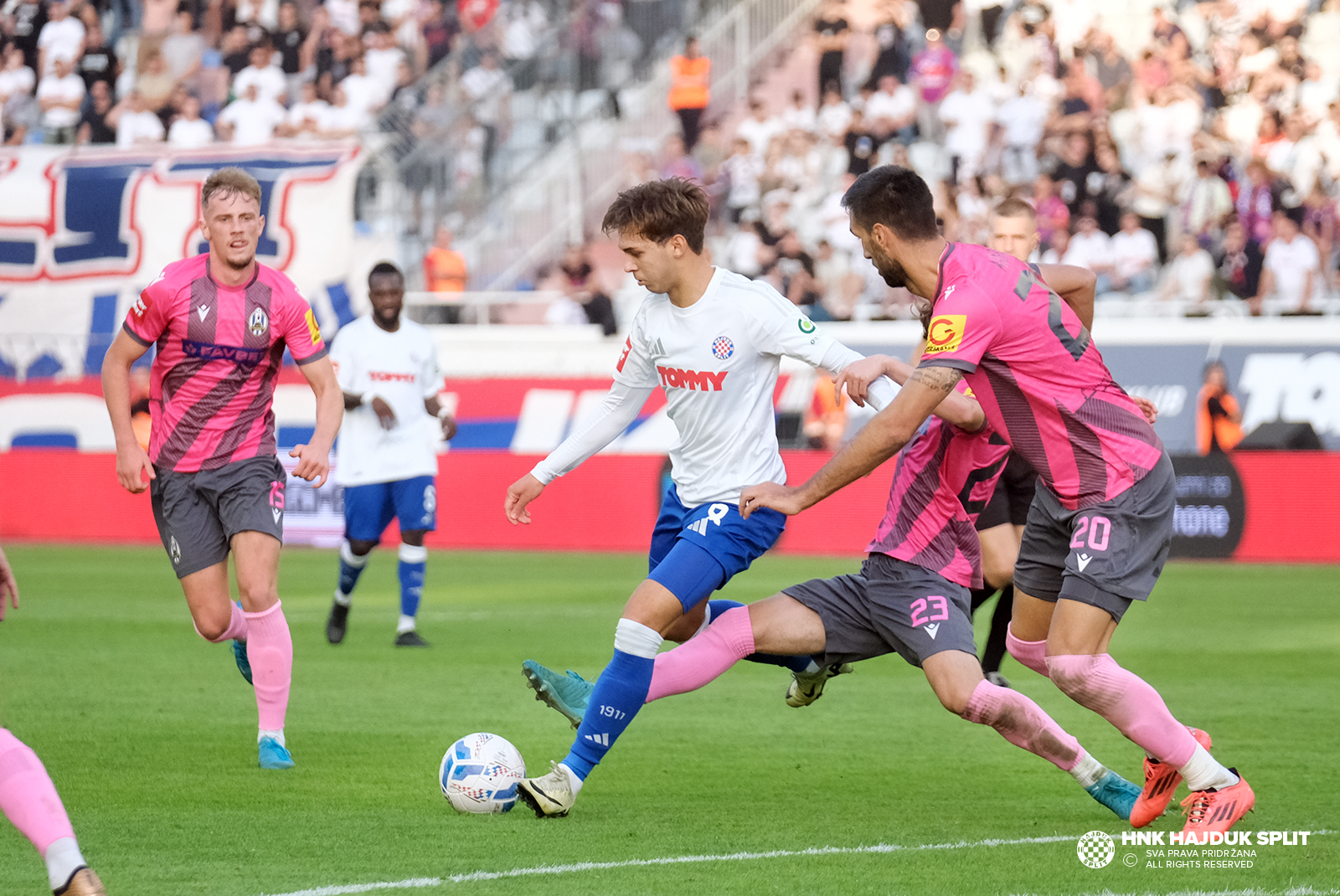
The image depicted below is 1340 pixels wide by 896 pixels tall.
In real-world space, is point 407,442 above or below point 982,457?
below

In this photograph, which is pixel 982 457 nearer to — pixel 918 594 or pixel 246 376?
pixel 918 594

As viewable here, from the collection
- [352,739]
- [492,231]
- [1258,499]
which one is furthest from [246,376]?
[492,231]

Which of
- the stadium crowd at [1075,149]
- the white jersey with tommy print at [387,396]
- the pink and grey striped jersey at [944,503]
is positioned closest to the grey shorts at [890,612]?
the pink and grey striped jersey at [944,503]

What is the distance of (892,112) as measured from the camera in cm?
2159

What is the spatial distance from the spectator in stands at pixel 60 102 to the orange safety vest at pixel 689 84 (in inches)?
349

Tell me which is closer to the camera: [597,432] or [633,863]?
[633,863]

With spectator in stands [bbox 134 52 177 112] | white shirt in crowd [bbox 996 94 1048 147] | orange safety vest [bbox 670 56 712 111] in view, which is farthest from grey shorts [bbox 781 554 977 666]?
spectator in stands [bbox 134 52 177 112]

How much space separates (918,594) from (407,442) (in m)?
6.03

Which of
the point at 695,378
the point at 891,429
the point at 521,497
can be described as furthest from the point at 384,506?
the point at 891,429

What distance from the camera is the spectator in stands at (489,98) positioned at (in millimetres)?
22984

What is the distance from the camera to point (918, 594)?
18.3 ft

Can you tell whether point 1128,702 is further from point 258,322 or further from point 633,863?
point 258,322

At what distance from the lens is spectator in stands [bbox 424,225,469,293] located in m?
21.2

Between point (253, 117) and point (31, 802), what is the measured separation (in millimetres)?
20612
